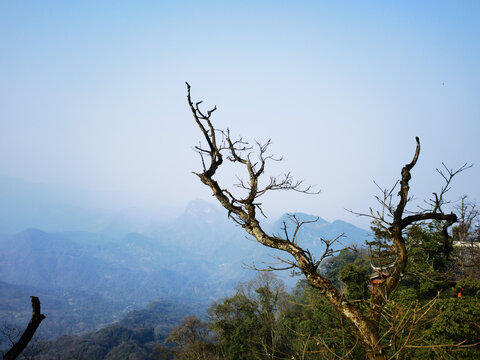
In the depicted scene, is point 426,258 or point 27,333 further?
point 426,258

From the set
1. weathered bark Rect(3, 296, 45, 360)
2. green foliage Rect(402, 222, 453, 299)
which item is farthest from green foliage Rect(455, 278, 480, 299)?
weathered bark Rect(3, 296, 45, 360)

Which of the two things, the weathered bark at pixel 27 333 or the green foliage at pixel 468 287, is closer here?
the weathered bark at pixel 27 333

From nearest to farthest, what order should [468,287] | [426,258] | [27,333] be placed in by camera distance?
[27,333], [468,287], [426,258]

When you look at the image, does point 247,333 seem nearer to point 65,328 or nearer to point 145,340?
point 145,340

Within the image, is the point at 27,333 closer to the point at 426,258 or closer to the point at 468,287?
the point at 468,287

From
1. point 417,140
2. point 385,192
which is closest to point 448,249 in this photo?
point 385,192

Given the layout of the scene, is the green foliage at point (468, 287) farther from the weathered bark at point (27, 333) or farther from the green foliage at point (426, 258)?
the weathered bark at point (27, 333)

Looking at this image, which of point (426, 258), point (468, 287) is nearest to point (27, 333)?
point (468, 287)

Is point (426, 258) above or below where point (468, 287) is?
above

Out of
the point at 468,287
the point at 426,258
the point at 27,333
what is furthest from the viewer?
the point at 426,258

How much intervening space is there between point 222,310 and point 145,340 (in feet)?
249

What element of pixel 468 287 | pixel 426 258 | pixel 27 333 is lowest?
pixel 468 287

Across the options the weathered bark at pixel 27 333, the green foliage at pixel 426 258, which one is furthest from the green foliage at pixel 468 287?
the weathered bark at pixel 27 333

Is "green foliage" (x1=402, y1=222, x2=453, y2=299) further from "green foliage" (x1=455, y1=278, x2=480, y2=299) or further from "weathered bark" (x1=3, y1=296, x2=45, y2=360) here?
"weathered bark" (x1=3, y1=296, x2=45, y2=360)
